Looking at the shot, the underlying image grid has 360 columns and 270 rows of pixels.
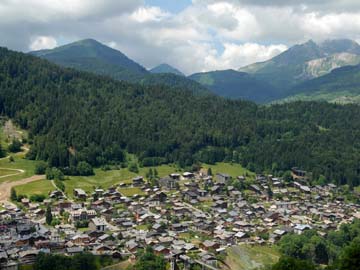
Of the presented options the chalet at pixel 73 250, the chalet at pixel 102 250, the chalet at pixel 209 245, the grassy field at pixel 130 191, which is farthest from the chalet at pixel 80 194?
the chalet at pixel 209 245

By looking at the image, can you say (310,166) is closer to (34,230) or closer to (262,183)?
(262,183)

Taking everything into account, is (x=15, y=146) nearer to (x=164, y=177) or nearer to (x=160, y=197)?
(x=164, y=177)

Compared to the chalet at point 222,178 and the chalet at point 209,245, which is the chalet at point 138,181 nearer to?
the chalet at point 222,178

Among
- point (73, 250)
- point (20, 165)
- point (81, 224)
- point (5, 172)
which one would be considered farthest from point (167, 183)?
point (73, 250)

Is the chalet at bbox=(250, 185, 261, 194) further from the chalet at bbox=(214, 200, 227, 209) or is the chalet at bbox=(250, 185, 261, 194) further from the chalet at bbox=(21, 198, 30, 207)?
the chalet at bbox=(21, 198, 30, 207)

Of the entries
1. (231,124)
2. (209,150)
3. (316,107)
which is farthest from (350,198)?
(316,107)
